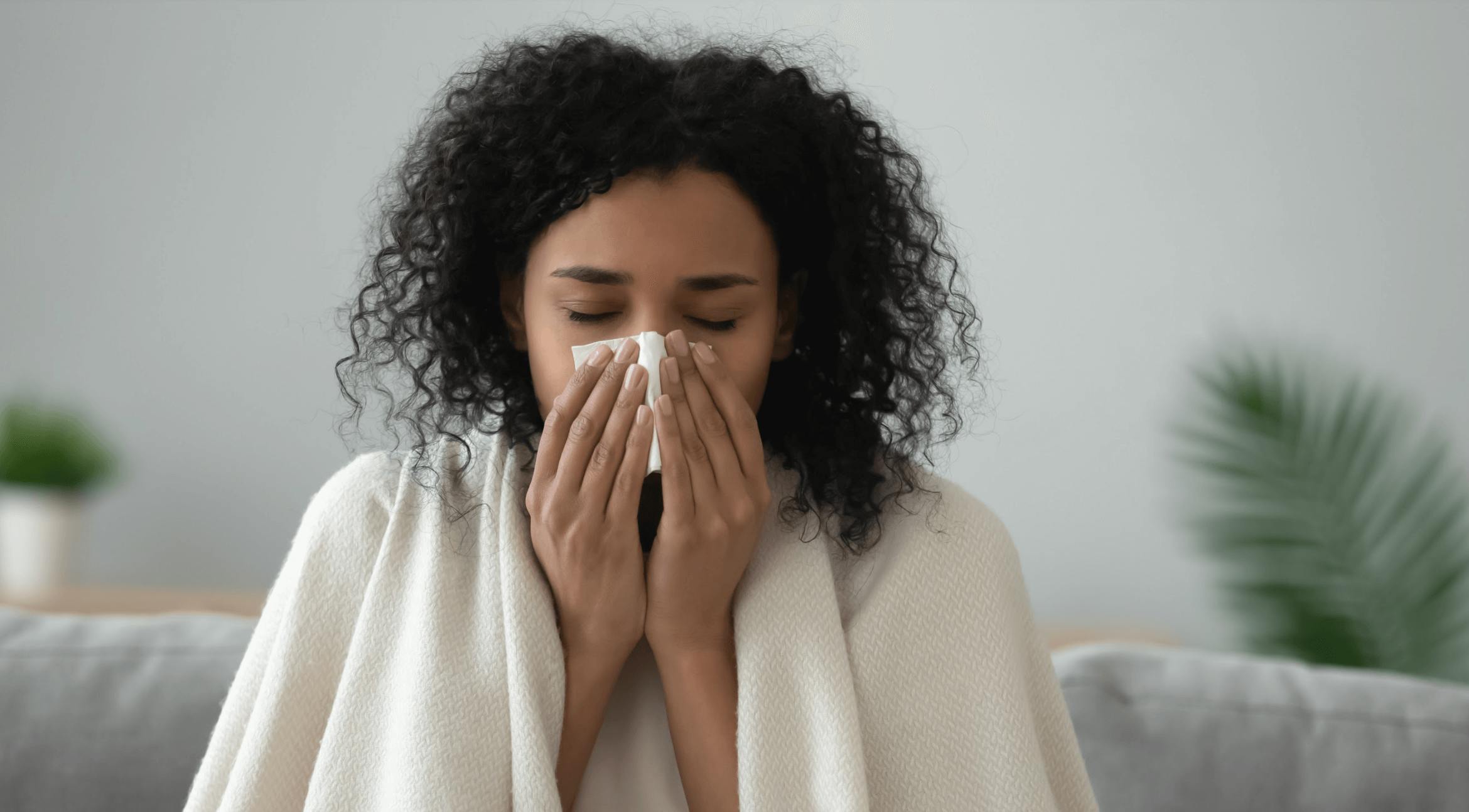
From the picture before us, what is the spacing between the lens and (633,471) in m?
0.98

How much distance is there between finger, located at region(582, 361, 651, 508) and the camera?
96 centimetres

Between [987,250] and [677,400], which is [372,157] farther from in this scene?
[677,400]

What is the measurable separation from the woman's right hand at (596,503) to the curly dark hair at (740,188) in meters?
0.14

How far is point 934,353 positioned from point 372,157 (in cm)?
166

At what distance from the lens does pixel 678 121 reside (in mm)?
1007

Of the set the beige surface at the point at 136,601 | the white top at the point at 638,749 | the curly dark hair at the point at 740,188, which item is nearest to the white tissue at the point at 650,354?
the curly dark hair at the point at 740,188

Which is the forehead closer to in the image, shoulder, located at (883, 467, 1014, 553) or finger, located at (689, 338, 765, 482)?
finger, located at (689, 338, 765, 482)

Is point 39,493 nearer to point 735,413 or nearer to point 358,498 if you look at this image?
point 358,498

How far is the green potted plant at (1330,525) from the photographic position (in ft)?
7.45

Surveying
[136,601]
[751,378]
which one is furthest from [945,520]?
[136,601]

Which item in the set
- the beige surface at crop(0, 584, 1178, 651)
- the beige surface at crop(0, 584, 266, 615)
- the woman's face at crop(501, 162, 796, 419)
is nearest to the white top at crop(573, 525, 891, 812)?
the woman's face at crop(501, 162, 796, 419)

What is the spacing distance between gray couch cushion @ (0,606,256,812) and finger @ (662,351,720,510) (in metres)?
0.71

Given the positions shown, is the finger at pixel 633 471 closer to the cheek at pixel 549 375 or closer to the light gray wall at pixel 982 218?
the cheek at pixel 549 375

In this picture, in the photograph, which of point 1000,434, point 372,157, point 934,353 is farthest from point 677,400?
point 372,157
